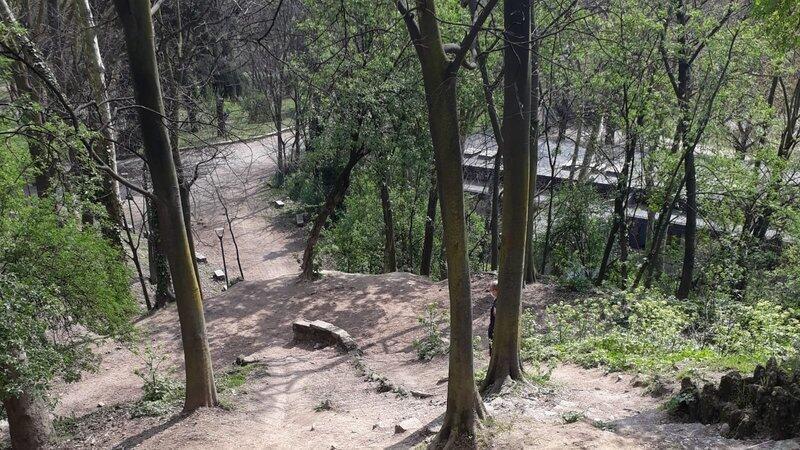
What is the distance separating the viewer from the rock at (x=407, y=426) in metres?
8.16

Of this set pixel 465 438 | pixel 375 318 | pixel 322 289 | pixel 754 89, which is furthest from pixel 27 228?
pixel 754 89

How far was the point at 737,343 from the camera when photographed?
891 centimetres

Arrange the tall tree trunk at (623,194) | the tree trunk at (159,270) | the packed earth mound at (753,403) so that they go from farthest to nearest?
the tree trunk at (159,270) < the tall tree trunk at (623,194) < the packed earth mound at (753,403)

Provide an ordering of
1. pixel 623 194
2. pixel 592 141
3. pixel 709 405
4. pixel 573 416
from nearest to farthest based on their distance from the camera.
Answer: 1. pixel 709 405
2. pixel 573 416
3. pixel 623 194
4. pixel 592 141

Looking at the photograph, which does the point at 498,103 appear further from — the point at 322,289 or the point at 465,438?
the point at 465,438

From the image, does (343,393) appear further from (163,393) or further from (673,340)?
(673,340)

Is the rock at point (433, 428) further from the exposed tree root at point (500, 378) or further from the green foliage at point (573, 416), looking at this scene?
the green foliage at point (573, 416)

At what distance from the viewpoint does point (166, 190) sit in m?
8.65

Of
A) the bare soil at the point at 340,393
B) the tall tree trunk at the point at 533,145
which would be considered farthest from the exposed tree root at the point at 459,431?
the tall tree trunk at the point at 533,145

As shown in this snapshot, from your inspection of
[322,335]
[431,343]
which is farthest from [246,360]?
[431,343]

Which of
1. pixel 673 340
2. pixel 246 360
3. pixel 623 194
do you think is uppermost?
pixel 623 194

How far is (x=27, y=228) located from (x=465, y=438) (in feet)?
20.8

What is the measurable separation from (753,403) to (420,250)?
58.7 ft

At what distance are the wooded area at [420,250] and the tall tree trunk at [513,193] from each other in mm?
33
